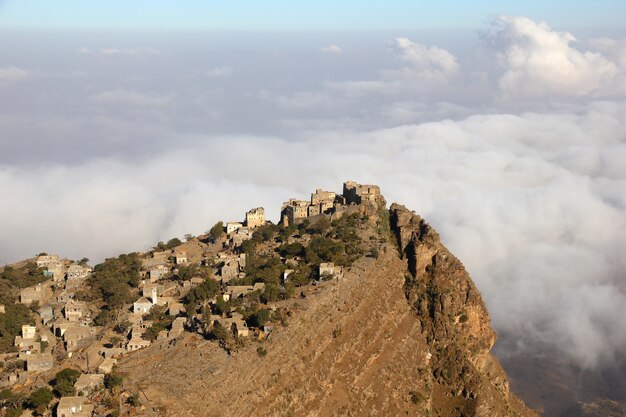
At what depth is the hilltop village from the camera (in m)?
→ 34.3

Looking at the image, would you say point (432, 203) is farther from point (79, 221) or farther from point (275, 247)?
point (275, 247)

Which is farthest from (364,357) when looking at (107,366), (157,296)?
(157,296)

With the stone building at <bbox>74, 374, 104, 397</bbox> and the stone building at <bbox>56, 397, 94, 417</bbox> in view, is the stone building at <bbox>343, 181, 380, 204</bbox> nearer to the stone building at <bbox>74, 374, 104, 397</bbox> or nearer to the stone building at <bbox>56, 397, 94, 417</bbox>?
the stone building at <bbox>74, 374, 104, 397</bbox>

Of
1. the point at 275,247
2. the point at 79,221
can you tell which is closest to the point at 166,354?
the point at 275,247

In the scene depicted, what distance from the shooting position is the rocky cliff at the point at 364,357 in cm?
3291

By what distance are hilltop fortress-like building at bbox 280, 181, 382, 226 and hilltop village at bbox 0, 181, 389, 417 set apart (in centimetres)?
10

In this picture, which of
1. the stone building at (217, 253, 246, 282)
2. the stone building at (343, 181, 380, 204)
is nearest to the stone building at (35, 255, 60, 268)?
the stone building at (217, 253, 246, 282)

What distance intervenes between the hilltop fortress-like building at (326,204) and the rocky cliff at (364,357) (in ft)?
21.5

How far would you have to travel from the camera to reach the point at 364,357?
39.0m

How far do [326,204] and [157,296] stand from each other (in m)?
18.5

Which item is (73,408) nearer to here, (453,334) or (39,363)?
(39,363)

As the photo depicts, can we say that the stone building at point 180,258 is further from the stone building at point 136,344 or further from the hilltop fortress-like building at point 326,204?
the stone building at point 136,344

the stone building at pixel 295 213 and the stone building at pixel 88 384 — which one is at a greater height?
the stone building at pixel 295 213

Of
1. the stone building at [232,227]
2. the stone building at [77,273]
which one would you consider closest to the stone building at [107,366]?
the stone building at [77,273]
